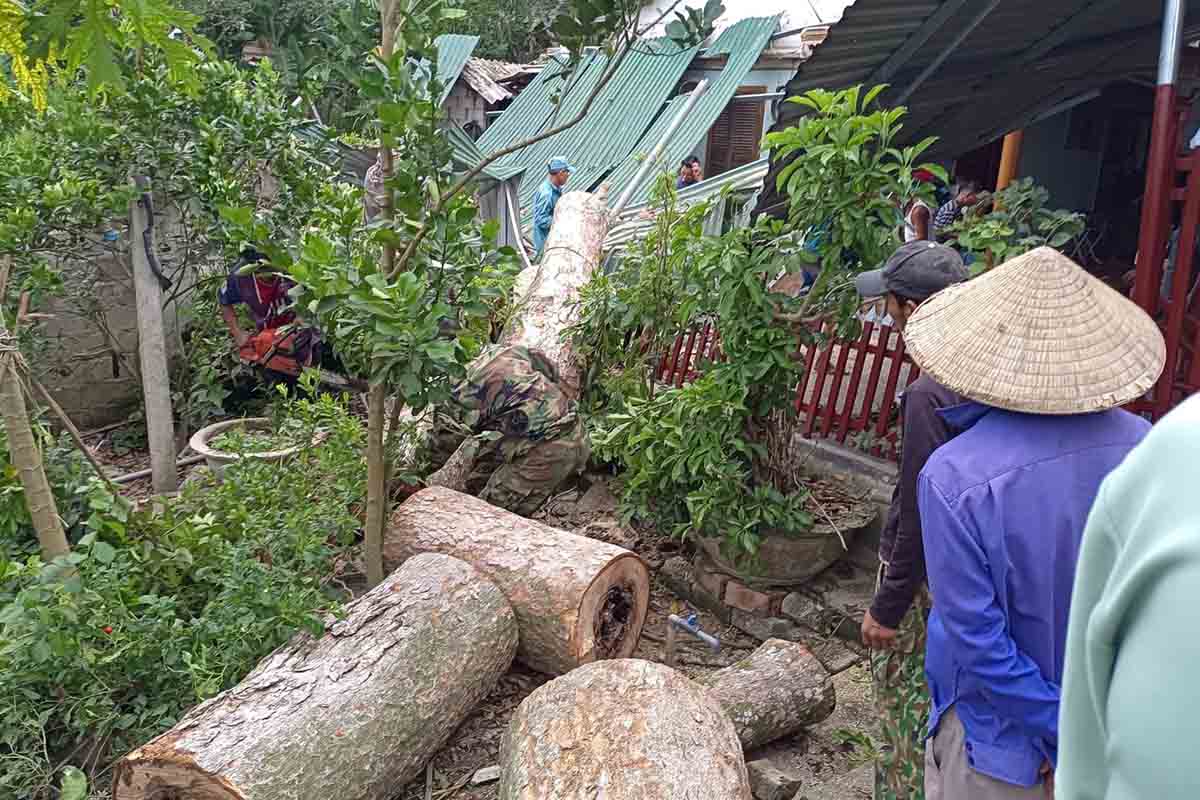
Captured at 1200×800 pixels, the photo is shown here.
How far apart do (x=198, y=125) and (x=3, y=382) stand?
2705mm

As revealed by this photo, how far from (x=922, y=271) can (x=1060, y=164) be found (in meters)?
7.01

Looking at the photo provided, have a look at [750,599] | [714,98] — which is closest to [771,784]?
[750,599]

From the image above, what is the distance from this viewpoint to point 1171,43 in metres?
3.30

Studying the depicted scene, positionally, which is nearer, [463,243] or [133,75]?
[463,243]

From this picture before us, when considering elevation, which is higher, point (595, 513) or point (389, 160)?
point (389, 160)

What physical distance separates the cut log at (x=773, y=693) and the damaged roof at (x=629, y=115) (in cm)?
706

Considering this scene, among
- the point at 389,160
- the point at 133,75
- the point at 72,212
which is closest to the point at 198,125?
the point at 133,75

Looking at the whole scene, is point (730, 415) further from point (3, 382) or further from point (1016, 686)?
point (3, 382)

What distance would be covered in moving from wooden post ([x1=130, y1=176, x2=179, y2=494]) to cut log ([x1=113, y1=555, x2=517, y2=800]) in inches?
101

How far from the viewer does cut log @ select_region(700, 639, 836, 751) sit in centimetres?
318

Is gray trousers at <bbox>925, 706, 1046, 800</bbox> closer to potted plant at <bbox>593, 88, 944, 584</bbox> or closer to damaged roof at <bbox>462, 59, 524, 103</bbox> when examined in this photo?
potted plant at <bbox>593, 88, 944, 584</bbox>

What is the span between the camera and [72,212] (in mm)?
4957

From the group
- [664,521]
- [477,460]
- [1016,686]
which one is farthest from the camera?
[477,460]

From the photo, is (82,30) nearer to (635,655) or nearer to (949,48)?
(635,655)
